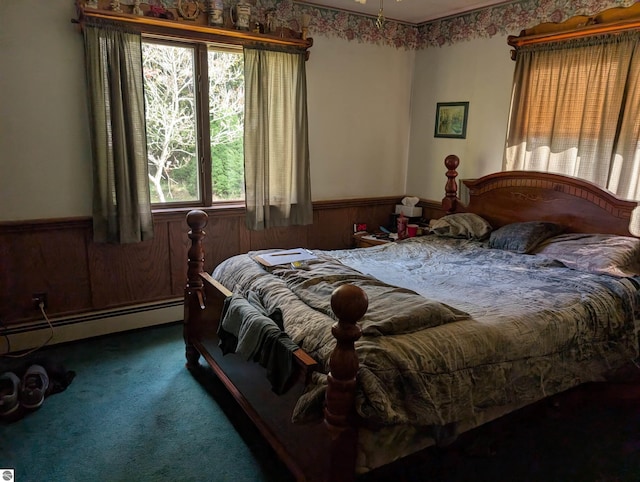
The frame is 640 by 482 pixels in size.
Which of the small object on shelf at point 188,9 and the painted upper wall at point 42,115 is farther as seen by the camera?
the small object on shelf at point 188,9

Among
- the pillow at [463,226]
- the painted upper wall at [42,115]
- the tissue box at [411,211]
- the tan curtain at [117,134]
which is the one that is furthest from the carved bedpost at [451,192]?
the painted upper wall at [42,115]

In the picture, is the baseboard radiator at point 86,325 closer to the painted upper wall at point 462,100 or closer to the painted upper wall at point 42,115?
the painted upper wall at point 42,115

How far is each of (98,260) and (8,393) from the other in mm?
1100

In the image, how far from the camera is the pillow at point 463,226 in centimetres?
356

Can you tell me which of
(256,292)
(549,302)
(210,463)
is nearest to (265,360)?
(256,292)

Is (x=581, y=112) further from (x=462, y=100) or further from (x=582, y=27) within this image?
(x=462, y=100)

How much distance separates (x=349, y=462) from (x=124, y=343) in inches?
91.0

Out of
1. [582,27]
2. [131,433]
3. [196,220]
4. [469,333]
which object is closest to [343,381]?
[469,333]

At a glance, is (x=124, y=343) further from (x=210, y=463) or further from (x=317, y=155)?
(x=317, y=155)

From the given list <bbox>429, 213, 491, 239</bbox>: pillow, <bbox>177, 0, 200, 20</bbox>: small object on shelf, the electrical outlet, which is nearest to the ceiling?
<bbox>177, 0, 200, 20</bbox>: small object on shelf

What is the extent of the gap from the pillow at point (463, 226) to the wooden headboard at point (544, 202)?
0.45ft

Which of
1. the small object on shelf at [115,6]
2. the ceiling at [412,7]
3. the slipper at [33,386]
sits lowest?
the slipper at [33,386]

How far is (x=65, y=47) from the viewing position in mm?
2984

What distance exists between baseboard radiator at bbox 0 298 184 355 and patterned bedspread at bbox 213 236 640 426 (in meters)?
1.07
